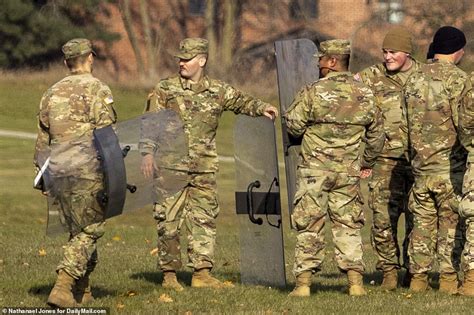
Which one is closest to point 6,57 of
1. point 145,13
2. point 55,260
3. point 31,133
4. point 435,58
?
point 145,13

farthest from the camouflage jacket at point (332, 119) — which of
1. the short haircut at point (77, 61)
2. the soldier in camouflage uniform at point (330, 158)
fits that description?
the short haircut at point (77, 61)

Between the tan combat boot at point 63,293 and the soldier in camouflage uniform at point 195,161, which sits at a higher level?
the soldier in camouflage uniform at point 195,161

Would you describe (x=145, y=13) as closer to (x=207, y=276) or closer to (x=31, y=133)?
(x=31, y=133)

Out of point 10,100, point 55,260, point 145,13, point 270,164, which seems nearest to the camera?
point 270,164

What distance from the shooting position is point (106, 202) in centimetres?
Answer: 977

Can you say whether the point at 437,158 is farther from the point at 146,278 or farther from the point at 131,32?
the point at 131,32

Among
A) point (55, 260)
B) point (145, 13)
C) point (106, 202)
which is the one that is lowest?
point (55, 260)

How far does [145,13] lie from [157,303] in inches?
1807

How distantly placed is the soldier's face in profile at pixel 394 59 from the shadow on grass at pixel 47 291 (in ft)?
10.1

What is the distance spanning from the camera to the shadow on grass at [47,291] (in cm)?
1065

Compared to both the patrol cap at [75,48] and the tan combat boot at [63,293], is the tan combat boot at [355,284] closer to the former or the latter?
the tan combat boot at [63,293]

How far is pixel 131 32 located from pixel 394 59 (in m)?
42.8

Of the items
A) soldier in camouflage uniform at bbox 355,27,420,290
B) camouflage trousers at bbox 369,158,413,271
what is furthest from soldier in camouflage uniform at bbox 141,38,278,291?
camouflage trousers at bbox 369,158,413,271

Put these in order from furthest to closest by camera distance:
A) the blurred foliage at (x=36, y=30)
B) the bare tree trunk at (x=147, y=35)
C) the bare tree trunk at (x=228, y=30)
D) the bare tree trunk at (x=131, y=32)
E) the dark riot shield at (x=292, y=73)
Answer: the bare tree trunk at (x=147, y=35) → the bare tree trunk at (x=228, y=30) → the bare tree trunk at (x=131, y=32) → the blurred foliage at (x=36, y=30) → the dark riot shield at (x=292, y=73)
